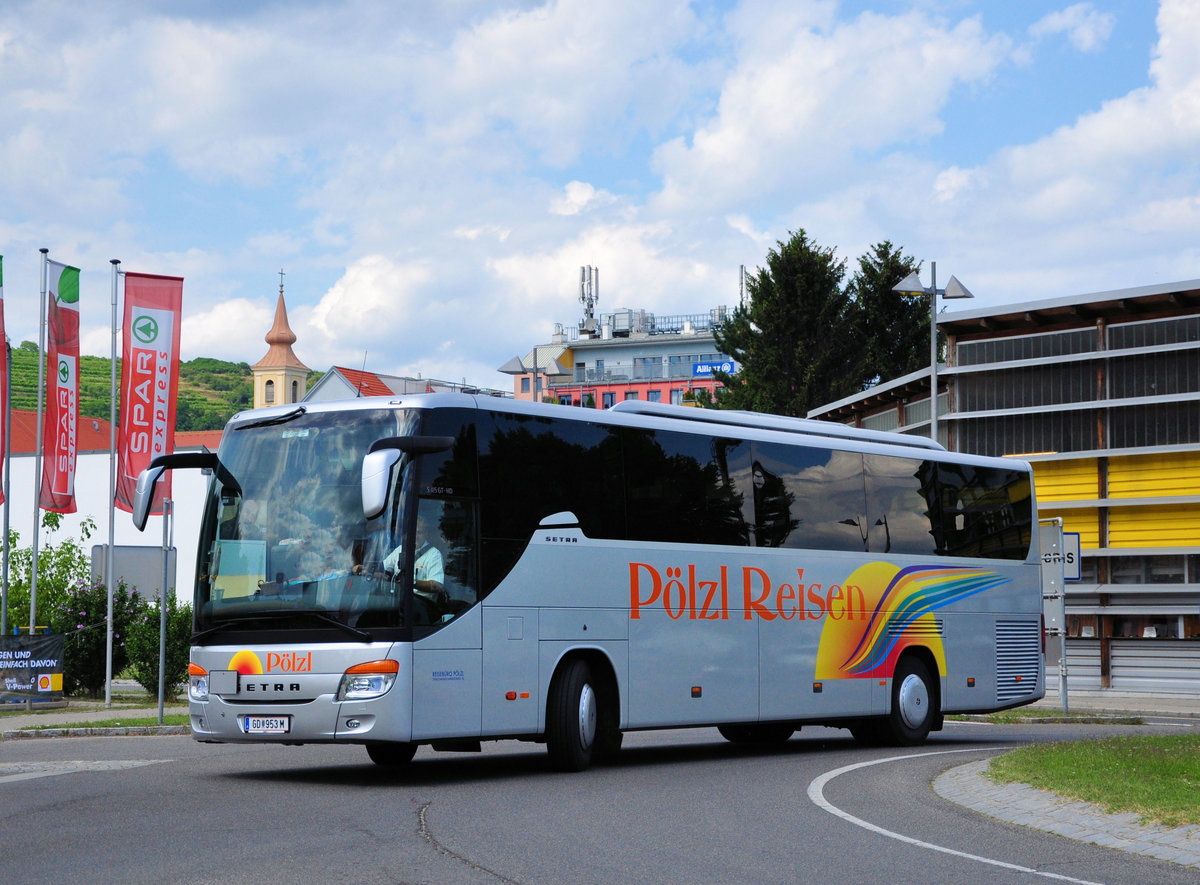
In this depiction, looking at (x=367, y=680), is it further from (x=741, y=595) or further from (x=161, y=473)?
(x=741, y=595)

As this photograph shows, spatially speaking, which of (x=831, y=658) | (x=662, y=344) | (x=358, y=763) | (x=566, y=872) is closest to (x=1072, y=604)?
(x=831, y=658)

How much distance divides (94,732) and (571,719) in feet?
33.2

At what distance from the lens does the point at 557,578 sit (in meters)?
14.7

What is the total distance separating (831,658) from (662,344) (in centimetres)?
12600

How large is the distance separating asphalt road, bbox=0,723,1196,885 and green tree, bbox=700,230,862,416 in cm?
4868

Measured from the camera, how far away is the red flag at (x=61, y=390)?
3022 centimetres

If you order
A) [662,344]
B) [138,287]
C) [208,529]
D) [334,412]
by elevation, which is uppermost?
[662,344]

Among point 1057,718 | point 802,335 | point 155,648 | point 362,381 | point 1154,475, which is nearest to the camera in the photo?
point 1057,718

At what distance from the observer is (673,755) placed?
1770 centimetres

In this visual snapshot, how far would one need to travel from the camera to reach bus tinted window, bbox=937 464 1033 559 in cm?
2011

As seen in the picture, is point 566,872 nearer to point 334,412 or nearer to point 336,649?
point 336,649

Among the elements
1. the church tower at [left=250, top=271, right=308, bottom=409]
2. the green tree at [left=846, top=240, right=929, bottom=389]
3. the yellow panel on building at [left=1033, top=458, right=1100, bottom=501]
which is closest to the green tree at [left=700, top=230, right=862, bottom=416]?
the green tree at [left=846, top=240, right=929, bottom=389]

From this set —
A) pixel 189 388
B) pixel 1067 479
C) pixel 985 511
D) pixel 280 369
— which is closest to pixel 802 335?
pixel 1067 479

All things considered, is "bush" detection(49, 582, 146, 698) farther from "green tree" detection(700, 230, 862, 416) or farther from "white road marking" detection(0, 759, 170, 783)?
"green tree" detection(700, 230, 862, 416)
